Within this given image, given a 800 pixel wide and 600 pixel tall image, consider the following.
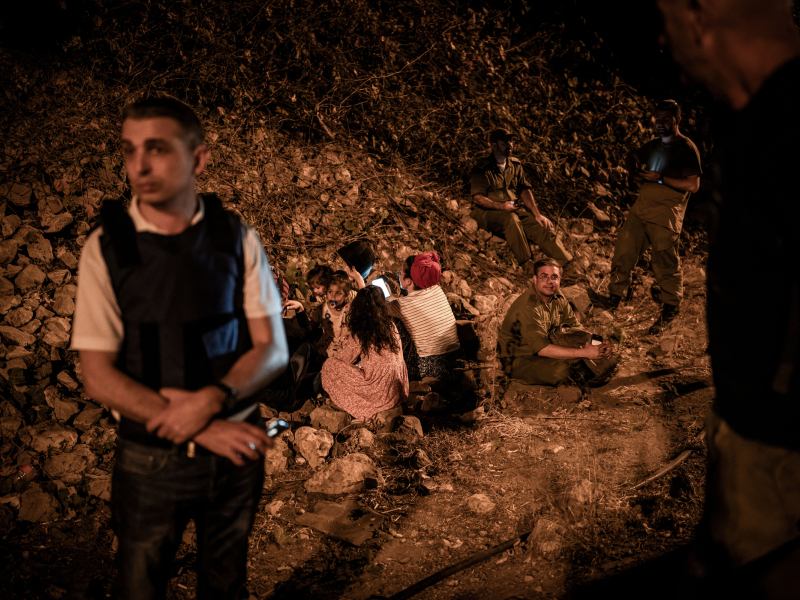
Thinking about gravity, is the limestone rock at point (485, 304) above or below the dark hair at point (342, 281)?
below

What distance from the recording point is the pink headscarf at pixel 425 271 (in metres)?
5.68

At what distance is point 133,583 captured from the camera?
1.75m

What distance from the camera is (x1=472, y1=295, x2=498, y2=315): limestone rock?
22.4 feet

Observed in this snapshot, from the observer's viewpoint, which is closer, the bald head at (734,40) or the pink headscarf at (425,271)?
the bald head at (734,40)

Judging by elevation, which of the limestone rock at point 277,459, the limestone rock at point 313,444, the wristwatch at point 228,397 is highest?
the wristwatch at point 228,397

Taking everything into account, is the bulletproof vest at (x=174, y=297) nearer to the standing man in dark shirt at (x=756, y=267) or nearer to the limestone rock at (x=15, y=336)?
the standing man in dark shirt at (x=756, y=267)

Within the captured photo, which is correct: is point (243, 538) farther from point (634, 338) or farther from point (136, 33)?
point (136, 33)

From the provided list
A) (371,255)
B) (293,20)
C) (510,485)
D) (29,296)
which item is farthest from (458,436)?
(293,20)

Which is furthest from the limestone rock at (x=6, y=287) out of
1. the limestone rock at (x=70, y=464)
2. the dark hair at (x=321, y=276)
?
the dark hair at (x=321, y=276)

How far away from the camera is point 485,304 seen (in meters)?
6.87

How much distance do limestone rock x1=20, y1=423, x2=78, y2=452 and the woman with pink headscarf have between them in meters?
2.88

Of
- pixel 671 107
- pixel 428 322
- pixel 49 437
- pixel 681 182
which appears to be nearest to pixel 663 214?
pixel 681 182

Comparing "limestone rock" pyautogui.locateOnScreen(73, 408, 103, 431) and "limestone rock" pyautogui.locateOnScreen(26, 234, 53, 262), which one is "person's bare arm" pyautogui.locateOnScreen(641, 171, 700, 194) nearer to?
"limestone rock" pyautogui.locateOnScreen(73, 408, 103, 431)

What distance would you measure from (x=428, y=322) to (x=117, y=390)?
4221 mm
